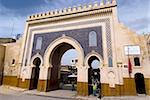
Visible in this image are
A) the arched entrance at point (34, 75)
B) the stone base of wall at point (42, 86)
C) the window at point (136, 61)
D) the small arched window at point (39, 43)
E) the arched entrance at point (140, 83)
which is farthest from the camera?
the small arched window at point (39, 43)

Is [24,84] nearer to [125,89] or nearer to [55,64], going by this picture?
[55,64]

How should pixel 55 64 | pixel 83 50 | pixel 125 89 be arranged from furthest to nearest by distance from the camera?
pixel 55 64
pixel 83 50
pixel 125 89

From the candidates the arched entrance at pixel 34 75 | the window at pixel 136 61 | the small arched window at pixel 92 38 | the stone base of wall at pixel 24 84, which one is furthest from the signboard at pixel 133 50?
the stone base of wall at pixel 24 84

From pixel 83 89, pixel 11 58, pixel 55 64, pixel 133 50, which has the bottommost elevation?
pixel 83 89

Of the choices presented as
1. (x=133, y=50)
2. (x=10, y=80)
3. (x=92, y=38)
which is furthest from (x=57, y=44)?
(x=133, y=50)

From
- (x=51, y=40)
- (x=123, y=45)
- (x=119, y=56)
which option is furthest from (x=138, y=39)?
(x=51, y=40)

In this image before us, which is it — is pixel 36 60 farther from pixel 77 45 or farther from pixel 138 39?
pixel 138 39

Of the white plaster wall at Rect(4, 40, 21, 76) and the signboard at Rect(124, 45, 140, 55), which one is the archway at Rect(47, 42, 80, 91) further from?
the signboard at Rect(124, 45, 140, 55)

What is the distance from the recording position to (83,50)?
1245 centimetres

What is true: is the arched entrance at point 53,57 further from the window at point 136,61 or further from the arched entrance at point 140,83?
the arched entrance at point 140,83

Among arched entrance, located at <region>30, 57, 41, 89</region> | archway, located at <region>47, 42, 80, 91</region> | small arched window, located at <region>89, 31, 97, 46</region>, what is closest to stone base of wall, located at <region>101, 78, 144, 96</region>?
small arched window, located at <region>89, 31, 97, 46</region>

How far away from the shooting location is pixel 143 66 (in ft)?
34.1

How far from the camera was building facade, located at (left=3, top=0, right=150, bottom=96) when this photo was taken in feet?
35.3

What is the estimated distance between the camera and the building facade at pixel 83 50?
35.3 ft
